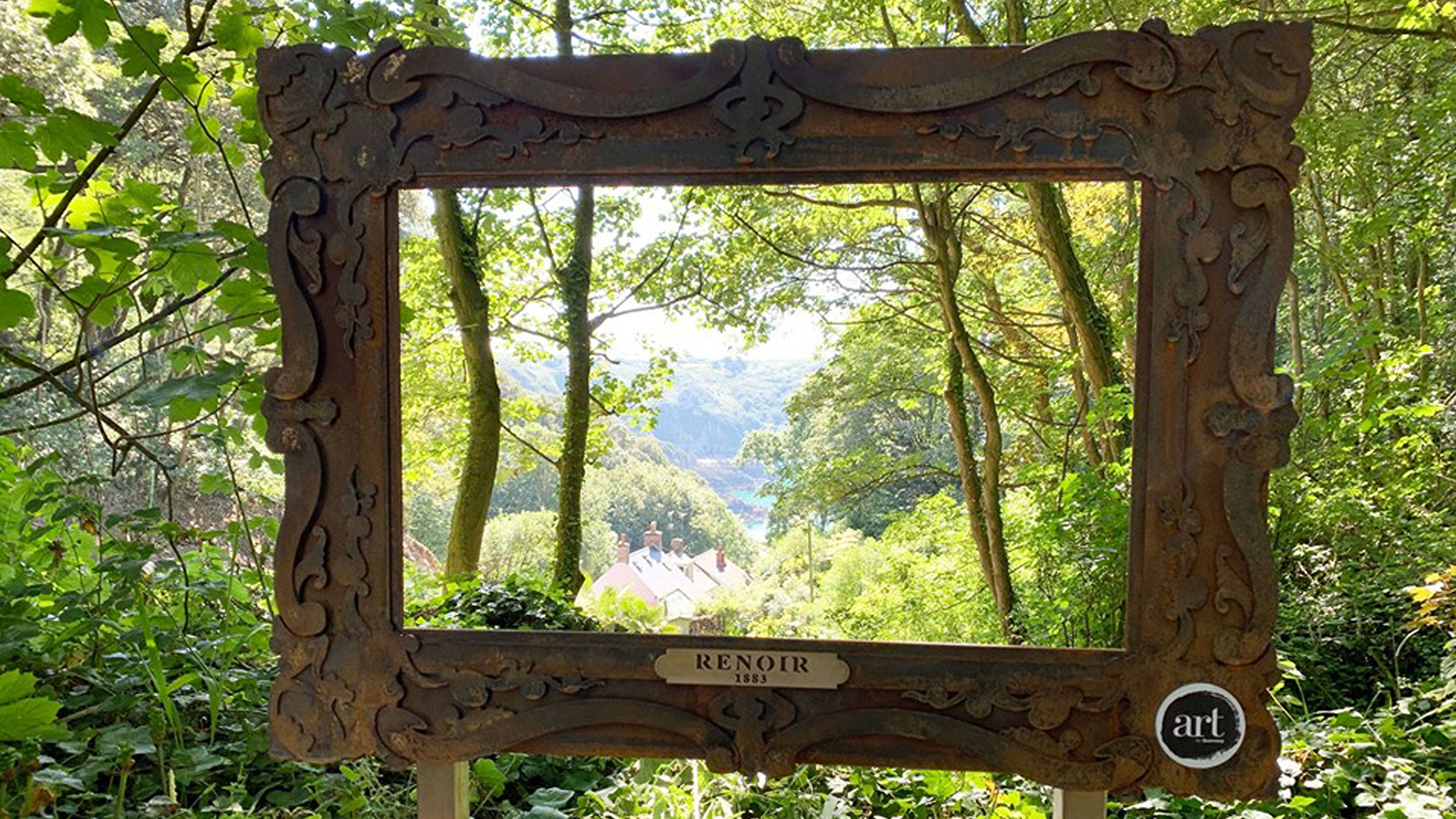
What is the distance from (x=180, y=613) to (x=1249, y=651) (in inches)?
134

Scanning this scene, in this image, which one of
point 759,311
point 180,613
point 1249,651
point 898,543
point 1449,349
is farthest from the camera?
point 1449,349

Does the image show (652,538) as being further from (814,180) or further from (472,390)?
(472,390)

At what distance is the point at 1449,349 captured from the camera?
26.2 ft

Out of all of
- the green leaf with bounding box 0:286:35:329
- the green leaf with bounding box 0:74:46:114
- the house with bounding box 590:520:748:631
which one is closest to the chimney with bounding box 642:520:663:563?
the house with bounding box 590:520:748:631

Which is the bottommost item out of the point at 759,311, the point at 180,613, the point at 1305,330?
the point at 180,613

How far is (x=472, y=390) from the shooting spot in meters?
5.44

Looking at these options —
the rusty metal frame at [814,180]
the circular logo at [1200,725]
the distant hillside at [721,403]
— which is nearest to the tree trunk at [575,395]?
the distant hillside at [721,403]

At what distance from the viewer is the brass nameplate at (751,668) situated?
1.83 meters

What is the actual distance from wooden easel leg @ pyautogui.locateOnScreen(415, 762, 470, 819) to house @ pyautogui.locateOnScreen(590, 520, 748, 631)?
2.31 feet

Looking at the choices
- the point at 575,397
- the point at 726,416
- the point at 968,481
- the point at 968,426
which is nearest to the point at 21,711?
the point at 726,416

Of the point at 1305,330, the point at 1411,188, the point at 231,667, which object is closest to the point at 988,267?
the point at 1411,188

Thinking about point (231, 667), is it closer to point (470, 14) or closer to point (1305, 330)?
point (470, 14)

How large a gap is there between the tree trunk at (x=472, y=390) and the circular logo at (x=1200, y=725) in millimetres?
4260

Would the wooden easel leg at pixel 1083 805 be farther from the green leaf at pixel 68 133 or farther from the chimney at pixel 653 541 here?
the green leaf at pixel 68 133
